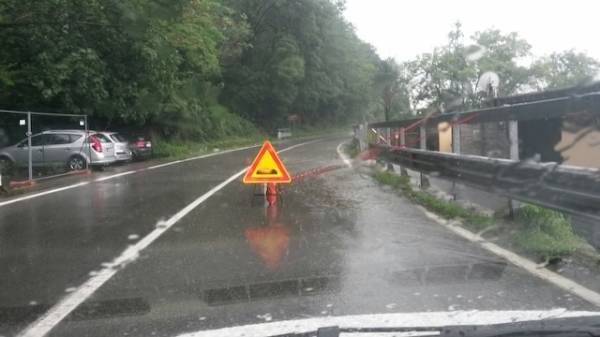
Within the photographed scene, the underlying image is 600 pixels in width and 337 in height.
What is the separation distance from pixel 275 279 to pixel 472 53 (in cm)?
2847

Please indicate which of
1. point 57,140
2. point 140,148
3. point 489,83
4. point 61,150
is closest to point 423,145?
point 489,83

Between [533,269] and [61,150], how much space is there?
18065mm

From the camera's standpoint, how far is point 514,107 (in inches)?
343

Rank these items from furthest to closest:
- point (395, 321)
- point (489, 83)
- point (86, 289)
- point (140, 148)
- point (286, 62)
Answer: point (286, 62) → point (140, 148) → point (489, 83) → point (86, 289) → point (395, 321)

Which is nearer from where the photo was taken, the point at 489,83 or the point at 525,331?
the point at 525,331

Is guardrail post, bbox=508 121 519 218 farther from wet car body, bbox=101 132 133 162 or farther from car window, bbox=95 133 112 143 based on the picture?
wet car body, bbox=101 132 133 162

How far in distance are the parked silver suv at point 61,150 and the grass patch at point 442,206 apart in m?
10.7

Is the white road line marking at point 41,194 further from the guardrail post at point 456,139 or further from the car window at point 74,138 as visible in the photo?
the guardrail post at point 456,139

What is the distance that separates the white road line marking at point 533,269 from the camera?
5660mm

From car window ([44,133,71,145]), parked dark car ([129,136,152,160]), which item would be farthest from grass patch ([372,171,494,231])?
parked dark car ([129,136,152,160])

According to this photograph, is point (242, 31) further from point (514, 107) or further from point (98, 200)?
point (514, 107)

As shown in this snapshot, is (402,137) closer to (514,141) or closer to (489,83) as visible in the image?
(489,83)

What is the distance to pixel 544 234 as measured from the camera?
7879mm

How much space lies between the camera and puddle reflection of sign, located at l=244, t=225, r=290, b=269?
7.41 meters
